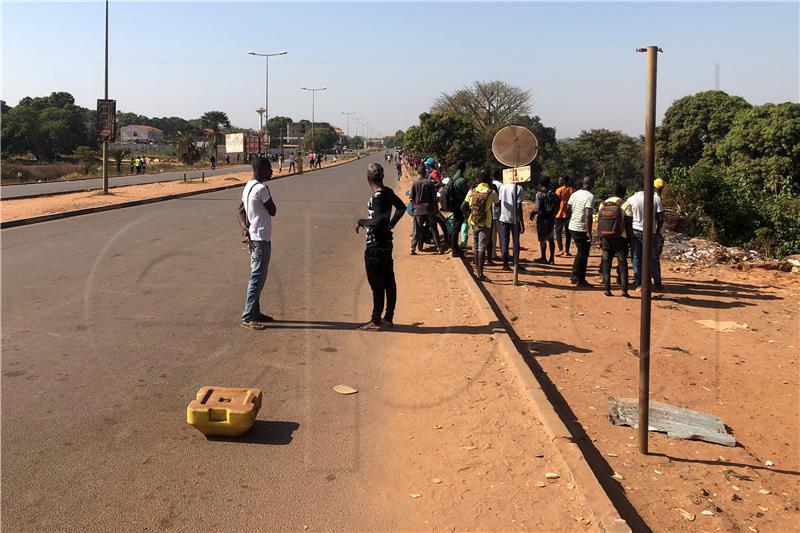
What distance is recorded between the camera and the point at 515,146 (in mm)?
8680

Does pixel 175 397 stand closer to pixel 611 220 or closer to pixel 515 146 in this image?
pixel 515 146

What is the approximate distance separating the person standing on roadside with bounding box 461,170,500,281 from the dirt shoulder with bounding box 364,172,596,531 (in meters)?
2.72

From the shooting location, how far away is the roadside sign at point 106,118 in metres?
23.2

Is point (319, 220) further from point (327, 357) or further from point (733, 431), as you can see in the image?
point (733, 431)

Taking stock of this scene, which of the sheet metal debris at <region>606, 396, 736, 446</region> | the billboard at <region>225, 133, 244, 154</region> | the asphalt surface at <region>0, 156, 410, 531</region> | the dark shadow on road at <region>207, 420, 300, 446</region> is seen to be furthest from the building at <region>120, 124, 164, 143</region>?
the sheet metal debris at <region>606, 396, 736, 446</region>

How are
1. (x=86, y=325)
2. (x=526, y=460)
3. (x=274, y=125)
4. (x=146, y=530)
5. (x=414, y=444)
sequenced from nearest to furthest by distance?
1. (x=146, y=530)
2. (x=526, y=460)
3. (x=414, y=444)
4. (x=86, y=325)
5. (x=274, y=125)

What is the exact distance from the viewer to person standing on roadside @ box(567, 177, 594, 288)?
9.26 meters

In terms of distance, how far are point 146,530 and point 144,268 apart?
23.6ft

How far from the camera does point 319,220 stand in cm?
1767

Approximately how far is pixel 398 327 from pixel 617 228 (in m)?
3.71

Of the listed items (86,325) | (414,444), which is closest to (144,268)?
(86,325)

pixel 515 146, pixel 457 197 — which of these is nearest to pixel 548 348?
pixel 515 146

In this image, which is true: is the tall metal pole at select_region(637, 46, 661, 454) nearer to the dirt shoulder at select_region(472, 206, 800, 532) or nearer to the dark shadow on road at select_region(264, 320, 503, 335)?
the dirt shoulder at select_region(472, 206, 800, 532)

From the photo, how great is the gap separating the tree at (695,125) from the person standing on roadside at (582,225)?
110ft
